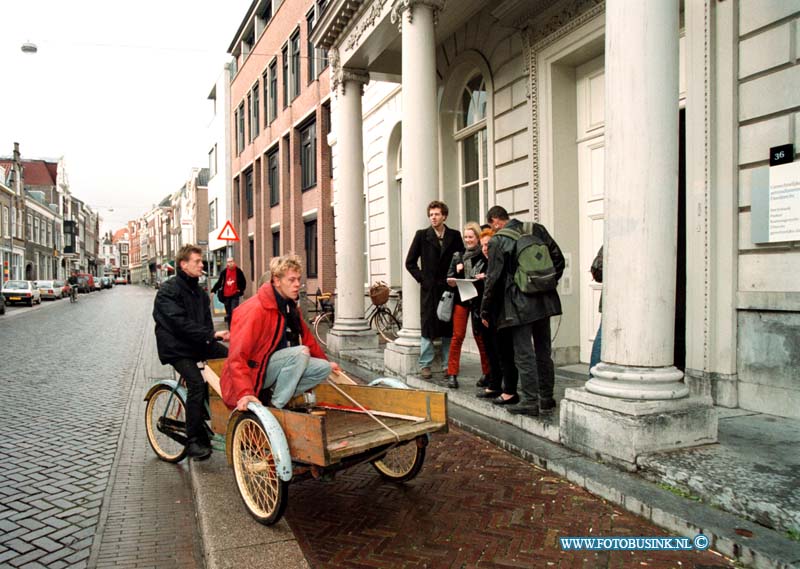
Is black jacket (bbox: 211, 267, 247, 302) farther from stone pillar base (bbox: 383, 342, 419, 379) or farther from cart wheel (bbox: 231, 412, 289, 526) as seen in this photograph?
cart wheel (bbox: 231, 412, 289, 526)

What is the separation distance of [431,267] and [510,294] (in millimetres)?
2006

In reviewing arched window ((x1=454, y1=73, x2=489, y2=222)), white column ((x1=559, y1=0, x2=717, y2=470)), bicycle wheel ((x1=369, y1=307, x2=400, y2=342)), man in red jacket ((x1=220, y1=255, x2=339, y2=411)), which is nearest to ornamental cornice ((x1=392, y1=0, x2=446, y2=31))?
arched window ((x1=454, y1=73, x2=489, y2=222))

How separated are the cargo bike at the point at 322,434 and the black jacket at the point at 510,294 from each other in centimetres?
144

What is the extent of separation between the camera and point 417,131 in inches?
297

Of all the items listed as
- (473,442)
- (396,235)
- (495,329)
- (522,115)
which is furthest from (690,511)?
(396,235)

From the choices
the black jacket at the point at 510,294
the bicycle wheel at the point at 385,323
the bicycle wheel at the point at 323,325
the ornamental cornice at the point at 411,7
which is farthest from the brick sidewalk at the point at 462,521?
the bicycle wheel at the point at 323,325

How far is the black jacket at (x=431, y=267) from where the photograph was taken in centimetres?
689

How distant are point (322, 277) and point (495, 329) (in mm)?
14403

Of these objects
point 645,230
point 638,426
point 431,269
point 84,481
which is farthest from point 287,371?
point 431,269

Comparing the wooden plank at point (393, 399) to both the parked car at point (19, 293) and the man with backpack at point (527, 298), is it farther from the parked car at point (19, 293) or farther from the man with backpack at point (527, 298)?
the parked car at point (19, 293)

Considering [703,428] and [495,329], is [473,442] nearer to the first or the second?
[495,329]

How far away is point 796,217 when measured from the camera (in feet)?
15.3

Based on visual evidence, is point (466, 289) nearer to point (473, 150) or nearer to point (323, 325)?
point (473, 150)

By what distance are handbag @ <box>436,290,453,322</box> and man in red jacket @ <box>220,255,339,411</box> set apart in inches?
99.8
